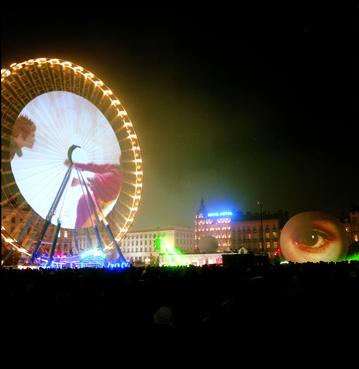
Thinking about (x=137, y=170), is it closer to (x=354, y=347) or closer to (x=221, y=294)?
(x=221, y=294)

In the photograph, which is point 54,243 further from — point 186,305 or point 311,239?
point 186,305

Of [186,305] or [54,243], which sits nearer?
[186,305]

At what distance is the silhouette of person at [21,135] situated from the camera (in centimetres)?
2658

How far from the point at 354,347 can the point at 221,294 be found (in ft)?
19.1

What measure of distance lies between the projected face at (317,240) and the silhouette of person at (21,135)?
20394mm

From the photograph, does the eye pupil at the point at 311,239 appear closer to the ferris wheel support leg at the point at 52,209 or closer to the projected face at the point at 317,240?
the projected face at the point at 317,240

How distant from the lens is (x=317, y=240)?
31.0 meters

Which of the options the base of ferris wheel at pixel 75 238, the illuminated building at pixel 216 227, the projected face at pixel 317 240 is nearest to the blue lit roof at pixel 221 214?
the illuminated building at pixel 216 227

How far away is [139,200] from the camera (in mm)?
35750

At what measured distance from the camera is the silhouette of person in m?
26.6

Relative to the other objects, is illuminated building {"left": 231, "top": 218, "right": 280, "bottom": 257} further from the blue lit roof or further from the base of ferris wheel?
the base of ferris wheel

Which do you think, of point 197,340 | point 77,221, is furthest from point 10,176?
point 197,340

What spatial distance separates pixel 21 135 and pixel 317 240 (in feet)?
73.0

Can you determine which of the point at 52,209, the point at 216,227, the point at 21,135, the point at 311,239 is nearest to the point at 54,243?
the point at 52,209
